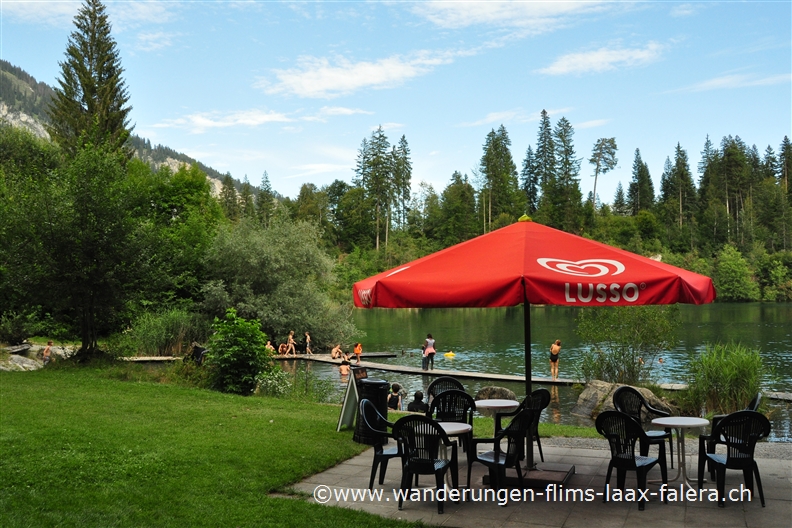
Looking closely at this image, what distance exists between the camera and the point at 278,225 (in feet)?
102

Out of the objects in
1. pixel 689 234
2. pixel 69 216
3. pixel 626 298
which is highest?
pixel 689 234

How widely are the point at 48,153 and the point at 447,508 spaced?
4424 cm

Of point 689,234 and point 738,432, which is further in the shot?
point 689,234

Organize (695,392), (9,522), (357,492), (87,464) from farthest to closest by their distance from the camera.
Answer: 1. (695,392)
2. (87,464)
3. (357,492)
4. (9,522)

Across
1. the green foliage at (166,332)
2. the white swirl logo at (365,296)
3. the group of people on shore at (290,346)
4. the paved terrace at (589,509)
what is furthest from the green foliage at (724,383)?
the green foliage at (166,332)

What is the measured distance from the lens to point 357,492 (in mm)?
6035

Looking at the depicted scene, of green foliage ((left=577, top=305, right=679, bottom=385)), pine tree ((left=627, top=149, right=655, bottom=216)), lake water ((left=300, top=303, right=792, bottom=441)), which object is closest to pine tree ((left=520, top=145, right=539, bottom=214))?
pine tree ((left=627, top=149, right=655, bottom=216))

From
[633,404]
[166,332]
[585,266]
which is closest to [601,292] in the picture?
[585,266]

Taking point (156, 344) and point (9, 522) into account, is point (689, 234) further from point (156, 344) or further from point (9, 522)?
point (9, 522)

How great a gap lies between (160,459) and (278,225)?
2469 centimetres

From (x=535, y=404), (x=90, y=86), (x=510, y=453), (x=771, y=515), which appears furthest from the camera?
(x=90, y=86)

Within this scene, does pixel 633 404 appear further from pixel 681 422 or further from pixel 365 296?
pixel 365 296

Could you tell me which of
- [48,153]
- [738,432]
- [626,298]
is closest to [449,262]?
[626,298]

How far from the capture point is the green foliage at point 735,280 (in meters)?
71.2
